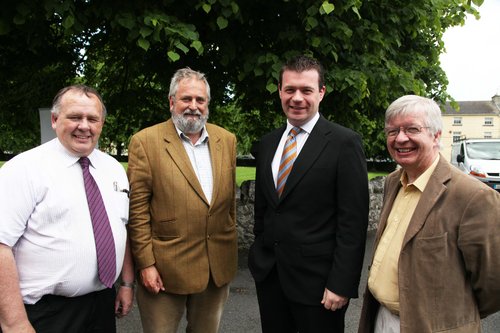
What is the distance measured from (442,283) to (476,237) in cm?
27

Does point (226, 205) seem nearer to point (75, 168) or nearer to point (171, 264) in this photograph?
point (171, 264)

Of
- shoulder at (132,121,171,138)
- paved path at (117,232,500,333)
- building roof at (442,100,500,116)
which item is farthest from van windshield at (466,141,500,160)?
building roof at (442,100,500,116)

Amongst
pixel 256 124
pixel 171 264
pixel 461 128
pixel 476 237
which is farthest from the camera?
pixel 461 128

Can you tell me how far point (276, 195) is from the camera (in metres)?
2.57

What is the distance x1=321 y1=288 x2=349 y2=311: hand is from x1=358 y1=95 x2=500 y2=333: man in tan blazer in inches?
9.8

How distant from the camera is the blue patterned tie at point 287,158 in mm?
2580

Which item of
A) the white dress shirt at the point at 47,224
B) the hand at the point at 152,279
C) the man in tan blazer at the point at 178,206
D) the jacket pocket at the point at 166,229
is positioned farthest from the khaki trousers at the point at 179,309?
the white dress shirt at the point at 47,224

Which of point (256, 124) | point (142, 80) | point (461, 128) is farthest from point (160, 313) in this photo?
point (461, 128)

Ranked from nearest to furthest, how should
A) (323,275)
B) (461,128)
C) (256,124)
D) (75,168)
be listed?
(75,168) < (323,275) < (256,124) < (461,128)

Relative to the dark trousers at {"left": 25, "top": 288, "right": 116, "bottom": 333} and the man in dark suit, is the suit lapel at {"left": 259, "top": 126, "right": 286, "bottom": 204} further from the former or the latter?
the dark trousers at {"left": 25, "top": 288, "right": 116, "bottom": 333}

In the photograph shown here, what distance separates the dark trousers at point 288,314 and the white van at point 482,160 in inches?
484

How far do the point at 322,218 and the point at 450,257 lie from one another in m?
0.75

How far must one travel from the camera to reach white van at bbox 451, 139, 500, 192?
13.5 metres

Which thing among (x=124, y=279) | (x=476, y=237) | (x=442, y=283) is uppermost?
(x=476, y=237)
